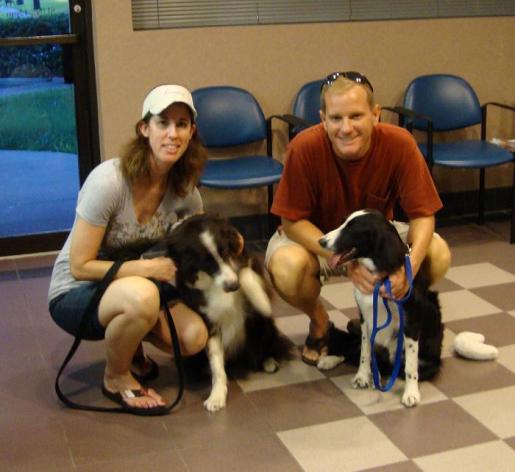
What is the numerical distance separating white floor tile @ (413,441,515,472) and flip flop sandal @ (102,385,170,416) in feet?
2.85

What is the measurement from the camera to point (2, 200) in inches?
233

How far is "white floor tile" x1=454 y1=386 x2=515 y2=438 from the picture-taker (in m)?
2.75

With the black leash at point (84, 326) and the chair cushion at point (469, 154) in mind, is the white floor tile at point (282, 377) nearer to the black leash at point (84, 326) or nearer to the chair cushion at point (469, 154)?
the black leash at point (84, 326)

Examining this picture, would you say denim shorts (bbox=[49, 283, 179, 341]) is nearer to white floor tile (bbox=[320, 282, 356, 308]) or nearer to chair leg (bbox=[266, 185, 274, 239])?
white floor tile (bbox=[320, 282, 356, 308])

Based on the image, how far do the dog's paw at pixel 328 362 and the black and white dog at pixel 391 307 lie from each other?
169 mm

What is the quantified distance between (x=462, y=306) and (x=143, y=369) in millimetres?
1497

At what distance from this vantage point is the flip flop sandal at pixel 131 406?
2.88m

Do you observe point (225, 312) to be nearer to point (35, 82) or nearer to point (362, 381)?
point (362, 381)

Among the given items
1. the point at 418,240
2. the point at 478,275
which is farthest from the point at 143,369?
the point at 478,275

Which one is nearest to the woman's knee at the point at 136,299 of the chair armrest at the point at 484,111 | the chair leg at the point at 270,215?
the chair leg at the point at 270,215

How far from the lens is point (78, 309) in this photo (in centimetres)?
288

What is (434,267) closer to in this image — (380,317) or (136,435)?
(380,317)

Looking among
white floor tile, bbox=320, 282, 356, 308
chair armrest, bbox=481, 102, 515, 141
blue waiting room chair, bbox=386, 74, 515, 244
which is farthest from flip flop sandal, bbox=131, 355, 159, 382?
chair armrest, bbox=481, 102, 515, 141

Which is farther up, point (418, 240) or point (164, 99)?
point (164, 99)
